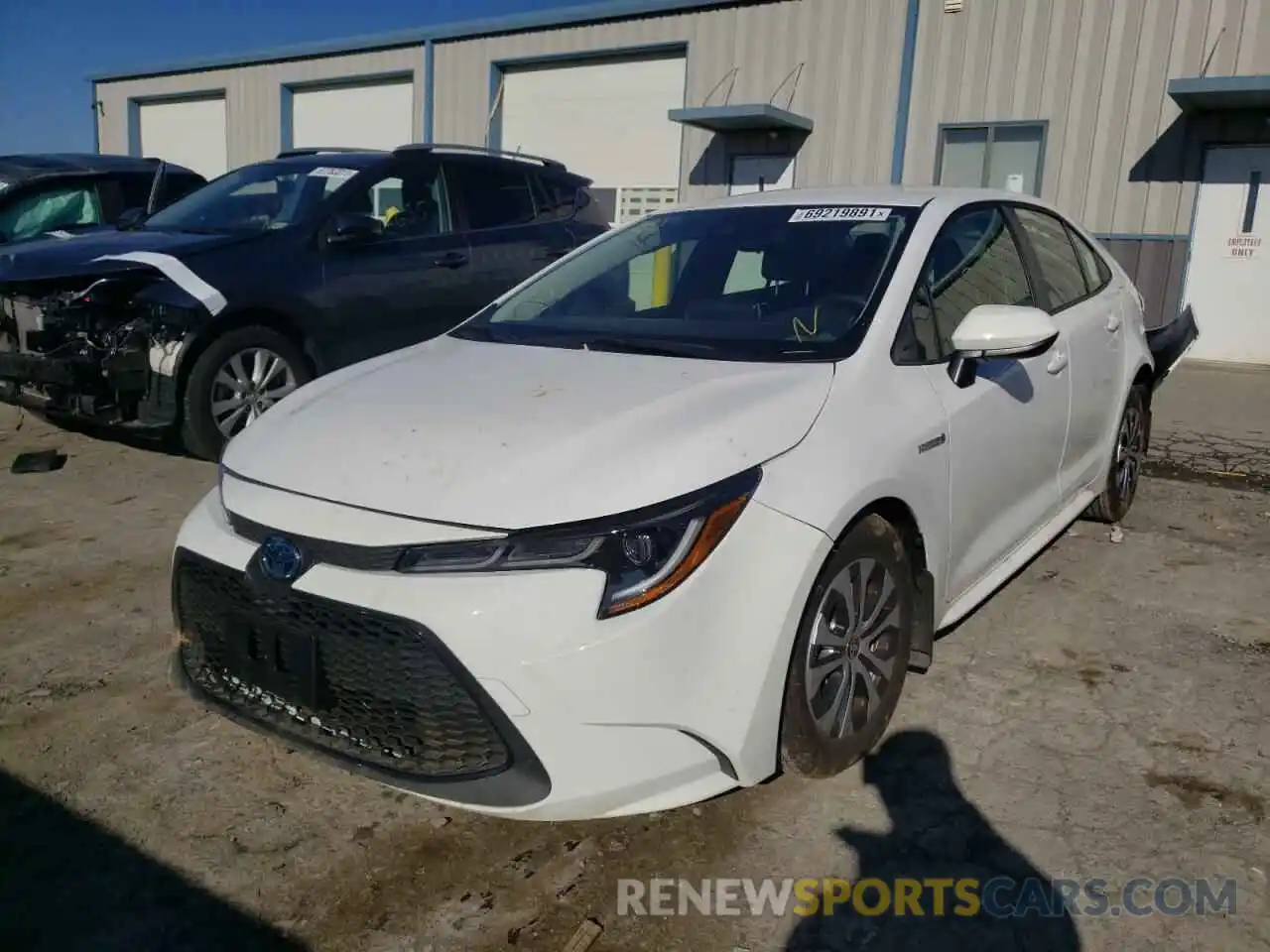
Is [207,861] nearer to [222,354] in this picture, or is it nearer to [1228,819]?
[1228,819]

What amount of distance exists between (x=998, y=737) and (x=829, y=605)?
0.85 m

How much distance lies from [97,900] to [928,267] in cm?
263

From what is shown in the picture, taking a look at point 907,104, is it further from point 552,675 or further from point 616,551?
point 552,675

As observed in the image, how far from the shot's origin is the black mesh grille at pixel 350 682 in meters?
2.03

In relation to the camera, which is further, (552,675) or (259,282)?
(259,282)

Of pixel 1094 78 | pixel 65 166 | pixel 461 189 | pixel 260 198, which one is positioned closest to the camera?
pixel 260 198

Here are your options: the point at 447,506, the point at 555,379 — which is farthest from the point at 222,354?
the point at 447,506

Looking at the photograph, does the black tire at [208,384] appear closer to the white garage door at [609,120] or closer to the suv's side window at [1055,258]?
the suv's side window at [1055,258]

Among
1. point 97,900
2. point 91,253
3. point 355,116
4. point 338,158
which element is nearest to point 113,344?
point 91,253

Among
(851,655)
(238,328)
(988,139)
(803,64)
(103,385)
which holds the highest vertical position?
(803,64)

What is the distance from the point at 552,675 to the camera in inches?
77.0

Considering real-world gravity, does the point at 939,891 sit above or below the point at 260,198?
below

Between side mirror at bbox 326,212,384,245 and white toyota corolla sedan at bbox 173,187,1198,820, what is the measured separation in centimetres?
281

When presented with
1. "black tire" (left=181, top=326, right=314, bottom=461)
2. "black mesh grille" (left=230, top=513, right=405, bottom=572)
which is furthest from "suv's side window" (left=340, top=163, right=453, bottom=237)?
"black mesh grille" (left=230, top=513, right=405, bottom=572)
